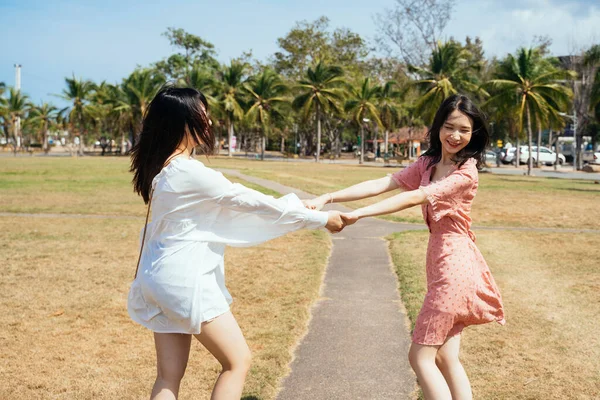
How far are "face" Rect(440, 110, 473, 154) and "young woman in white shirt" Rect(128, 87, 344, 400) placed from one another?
948 mm

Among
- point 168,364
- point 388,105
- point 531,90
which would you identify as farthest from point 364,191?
point 388,105

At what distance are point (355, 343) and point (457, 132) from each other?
2.63 metres

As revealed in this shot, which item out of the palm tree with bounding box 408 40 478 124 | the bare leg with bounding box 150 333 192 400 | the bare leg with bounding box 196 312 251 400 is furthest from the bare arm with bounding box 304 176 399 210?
the palm tree with bounding box 408 40 478 124

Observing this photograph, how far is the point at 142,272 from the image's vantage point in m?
2.98

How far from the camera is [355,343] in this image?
5508 mm

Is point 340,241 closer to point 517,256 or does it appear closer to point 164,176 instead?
point 517,256

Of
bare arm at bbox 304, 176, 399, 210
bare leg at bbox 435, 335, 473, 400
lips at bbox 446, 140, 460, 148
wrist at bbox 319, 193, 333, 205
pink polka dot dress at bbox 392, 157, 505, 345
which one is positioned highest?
lips at bbox 446, 140, 460, 148

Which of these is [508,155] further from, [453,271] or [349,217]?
[453,271]

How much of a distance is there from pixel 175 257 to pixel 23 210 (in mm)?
14466

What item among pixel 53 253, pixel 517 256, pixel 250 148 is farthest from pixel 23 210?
pixel 250 148

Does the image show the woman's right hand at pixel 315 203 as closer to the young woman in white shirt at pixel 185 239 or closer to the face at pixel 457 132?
the young woman in white shirt at pixel 185 239

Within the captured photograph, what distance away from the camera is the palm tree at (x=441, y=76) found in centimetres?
4700

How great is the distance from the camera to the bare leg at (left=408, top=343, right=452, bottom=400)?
318 cm

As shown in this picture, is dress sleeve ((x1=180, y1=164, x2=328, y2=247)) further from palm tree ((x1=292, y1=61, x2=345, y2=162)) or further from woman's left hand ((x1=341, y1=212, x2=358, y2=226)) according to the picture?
palm tree ((x1=292, y1=61, x2=345, y2=162))
